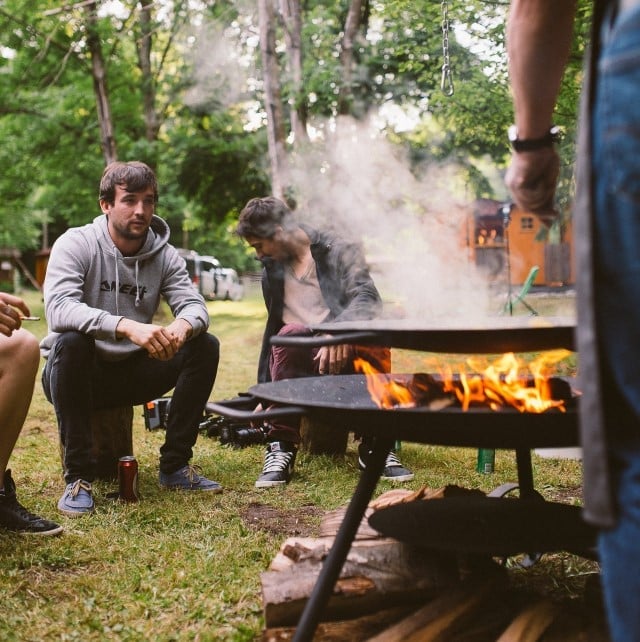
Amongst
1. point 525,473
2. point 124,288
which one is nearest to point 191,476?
point 124,288

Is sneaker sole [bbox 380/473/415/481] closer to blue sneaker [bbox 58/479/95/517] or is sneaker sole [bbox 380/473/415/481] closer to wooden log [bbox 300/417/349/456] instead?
wooden log [bbox 300/417/349/456]

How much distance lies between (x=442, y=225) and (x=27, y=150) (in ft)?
32.5

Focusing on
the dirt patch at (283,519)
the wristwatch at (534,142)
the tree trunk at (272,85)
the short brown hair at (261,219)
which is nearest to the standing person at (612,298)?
the wristwatch at (534,142)

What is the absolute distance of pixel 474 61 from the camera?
24.8 feet

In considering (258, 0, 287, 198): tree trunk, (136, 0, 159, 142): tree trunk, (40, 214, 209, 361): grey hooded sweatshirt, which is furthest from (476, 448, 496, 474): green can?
(136, 0, 159, 142): tree trunk

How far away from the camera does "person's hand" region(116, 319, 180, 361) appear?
3.45 m

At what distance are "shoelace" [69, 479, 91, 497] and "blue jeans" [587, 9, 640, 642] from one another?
279cm

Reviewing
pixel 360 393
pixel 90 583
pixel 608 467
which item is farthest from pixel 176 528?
pixel 608 467

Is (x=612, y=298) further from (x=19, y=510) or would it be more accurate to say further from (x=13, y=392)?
(x=19, y=510)

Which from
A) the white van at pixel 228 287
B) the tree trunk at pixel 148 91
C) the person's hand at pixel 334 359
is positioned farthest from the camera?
the white van at pixel 228 287

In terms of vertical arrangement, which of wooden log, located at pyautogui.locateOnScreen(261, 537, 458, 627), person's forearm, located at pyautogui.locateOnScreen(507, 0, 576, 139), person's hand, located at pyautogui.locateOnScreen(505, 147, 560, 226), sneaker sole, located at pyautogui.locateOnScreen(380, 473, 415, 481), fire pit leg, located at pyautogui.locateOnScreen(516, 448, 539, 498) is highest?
person's forearm, located at pyautogui.locateOnScreen(507, 0, 576, 139)

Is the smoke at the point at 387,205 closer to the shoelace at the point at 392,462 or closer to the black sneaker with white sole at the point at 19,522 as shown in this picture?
the shoelace at the point at 392,462

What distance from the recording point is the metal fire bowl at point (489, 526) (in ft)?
5.99

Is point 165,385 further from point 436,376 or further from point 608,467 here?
point 608,467
